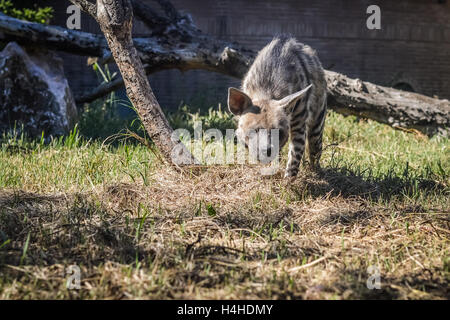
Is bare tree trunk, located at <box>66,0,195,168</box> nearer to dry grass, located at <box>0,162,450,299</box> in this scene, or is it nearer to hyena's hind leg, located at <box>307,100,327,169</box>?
dry grass, located at <box>0,162,450,299</box>

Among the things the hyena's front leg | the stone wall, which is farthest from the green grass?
the stone wall

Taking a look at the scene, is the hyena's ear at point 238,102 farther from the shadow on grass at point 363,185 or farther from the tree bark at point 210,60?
the tree bark at point 210,60

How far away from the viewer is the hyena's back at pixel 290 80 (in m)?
4.89

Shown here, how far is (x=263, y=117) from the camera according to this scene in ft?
15.0

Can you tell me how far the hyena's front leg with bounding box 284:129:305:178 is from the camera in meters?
5.01

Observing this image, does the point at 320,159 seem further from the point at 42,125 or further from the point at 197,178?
the point at 42,125

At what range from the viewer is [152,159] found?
215 inches

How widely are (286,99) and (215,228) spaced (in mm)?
1567

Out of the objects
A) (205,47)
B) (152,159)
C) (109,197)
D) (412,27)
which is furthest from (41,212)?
(412,27)

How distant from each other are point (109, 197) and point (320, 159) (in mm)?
2971

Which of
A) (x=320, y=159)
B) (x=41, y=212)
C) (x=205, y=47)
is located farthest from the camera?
(x=205, y=47)

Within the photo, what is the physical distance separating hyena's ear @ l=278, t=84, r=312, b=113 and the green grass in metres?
0.73
